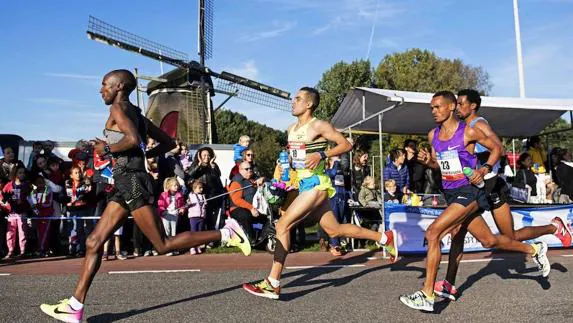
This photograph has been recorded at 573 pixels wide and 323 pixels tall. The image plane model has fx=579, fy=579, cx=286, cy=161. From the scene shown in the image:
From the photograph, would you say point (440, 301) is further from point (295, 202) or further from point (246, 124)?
point (246, 124)

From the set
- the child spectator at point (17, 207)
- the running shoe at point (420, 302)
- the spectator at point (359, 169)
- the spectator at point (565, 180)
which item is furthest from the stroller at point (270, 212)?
the spectator at point (565, 180)

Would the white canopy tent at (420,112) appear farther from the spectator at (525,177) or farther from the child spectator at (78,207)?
the child spectator at (78,207)

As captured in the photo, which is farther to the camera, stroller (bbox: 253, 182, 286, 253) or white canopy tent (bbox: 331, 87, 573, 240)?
white canopy tent (bbox: 331, 87, 573, 240)

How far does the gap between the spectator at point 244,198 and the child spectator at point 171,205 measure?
98 centimetres

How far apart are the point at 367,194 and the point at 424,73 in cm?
3099

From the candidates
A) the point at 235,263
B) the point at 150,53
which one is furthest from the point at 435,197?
the point at 150,53

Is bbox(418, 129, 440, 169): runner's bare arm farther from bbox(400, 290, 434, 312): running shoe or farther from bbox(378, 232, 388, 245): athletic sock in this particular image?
bbox(400, 290, 434, 312): running shoe

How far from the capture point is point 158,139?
5.41 meters

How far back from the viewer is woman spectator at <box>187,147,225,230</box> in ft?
38.4

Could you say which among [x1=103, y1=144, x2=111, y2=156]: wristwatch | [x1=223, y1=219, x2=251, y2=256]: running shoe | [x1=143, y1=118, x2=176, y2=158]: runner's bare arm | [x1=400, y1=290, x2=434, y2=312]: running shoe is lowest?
[x1=400, y1=290, x2=434, y2=312]: running shoe

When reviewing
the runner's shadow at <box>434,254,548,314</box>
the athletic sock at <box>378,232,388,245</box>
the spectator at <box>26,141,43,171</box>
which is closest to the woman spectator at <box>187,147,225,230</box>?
the spectator at <box>26,141,43,171</box>

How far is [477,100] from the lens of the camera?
6316 millimetres

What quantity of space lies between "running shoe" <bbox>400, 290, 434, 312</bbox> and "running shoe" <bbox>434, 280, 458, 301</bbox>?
693mm

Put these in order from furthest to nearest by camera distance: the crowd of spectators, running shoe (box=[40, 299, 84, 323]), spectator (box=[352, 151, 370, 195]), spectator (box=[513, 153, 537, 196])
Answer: spectator (box=[513, 153, 537, 196])
spectator (box=[352, 151, 370, 195])
the crowd of spectators
running shoe (box=[40, 299, 84, 323])
